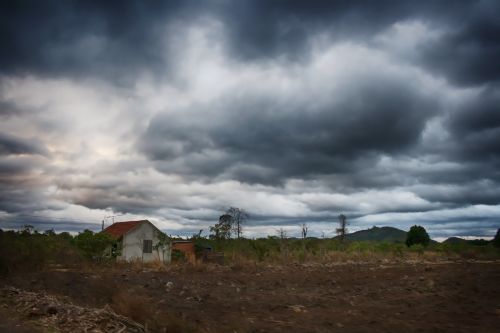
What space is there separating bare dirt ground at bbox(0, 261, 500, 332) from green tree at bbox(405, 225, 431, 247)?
134ft

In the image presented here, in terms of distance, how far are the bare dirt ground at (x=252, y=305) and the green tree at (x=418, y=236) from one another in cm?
4072

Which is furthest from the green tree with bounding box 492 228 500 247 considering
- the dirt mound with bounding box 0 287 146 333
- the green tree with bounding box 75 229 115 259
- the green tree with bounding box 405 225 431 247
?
the dirt mound with bounding box 0 287 146 333

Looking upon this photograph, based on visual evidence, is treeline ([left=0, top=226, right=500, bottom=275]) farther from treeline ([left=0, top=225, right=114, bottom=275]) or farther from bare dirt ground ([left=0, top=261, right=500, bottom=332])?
bare dirt ground ([left=0, top=261, right=500, bottom=332])

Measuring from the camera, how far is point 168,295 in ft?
33.2

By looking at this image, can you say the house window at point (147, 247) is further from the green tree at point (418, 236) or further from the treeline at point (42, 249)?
the green tree at point (418, 236)

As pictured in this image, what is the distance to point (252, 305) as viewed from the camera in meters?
9.43

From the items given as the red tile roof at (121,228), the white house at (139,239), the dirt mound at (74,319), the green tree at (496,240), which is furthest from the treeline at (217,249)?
the dirt mound at (74,319)

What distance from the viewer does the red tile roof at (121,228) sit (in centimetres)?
3884

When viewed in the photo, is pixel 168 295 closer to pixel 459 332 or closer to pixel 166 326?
pixel 166 326

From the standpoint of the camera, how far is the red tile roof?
127 feet

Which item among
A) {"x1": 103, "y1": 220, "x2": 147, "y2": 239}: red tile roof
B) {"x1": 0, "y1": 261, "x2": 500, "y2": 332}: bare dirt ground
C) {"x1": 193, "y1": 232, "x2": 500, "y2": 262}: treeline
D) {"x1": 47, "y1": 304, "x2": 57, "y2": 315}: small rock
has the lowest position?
{"x1": 0, "y1": 261, "x2": 500, "y2": 332}: bare dirt ground

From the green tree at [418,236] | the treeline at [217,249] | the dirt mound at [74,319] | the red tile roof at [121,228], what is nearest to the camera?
the dirt mound at [74,319]

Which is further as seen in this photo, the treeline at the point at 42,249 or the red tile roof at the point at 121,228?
the red tile roof at the point at 121,228

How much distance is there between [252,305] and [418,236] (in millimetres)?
48040
